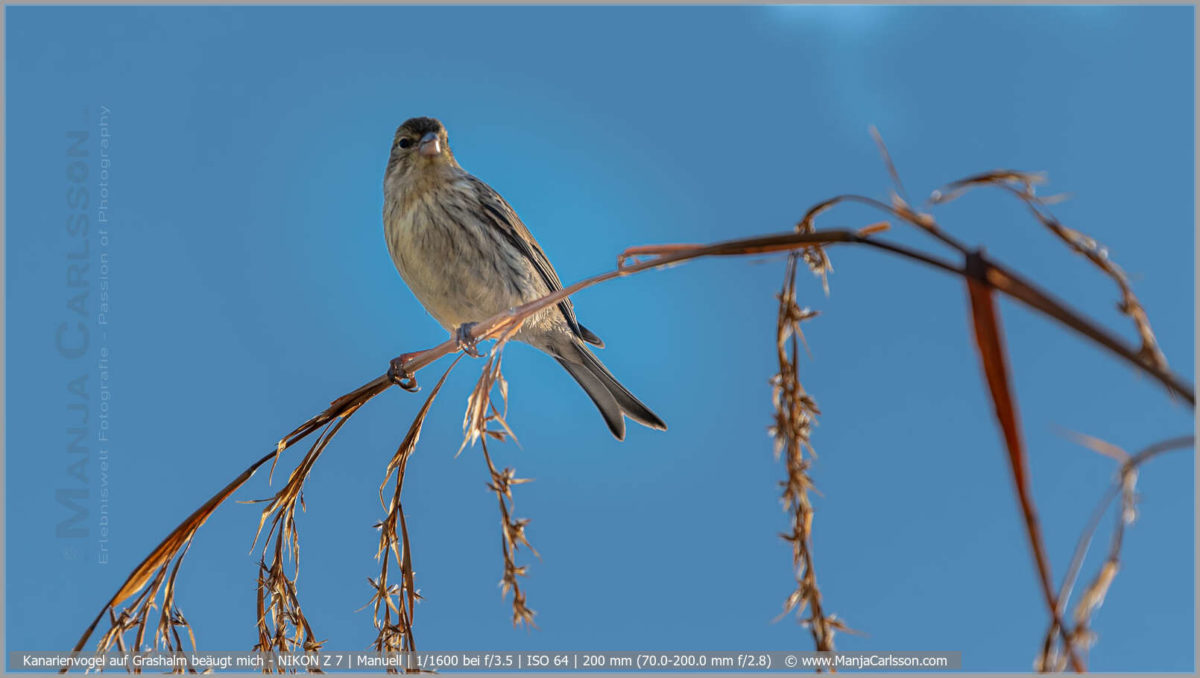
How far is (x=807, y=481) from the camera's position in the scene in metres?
1.33

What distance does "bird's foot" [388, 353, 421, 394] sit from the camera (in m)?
1.86

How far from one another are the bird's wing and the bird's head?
203 millimetres

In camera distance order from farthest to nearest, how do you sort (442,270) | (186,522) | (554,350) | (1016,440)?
(554,350) < (442,270) < (186,522) < (1016,440)

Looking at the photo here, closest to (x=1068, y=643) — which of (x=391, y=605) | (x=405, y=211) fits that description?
(x=391, y=605)

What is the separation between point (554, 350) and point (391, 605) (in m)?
2.71

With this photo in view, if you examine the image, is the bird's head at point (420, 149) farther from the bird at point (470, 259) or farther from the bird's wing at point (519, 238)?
the bird's wing at point (519, 238)

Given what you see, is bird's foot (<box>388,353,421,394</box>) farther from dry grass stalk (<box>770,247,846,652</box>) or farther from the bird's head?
the bird's head

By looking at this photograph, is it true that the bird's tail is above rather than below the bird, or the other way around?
below

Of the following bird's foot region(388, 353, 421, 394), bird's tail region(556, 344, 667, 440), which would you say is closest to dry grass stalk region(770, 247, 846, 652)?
bird's foot region(388, 353, 421, 394)

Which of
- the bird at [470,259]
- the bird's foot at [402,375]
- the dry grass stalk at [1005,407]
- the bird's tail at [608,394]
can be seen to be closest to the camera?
the dry grass stalk at [1005,407]

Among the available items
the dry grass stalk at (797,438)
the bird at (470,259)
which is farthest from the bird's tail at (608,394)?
the dry grass stalk at (797,438)

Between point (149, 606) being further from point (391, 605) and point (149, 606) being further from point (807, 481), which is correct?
point (807, 481)

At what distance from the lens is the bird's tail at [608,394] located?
396 cm

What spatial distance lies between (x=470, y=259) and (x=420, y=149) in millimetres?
613
